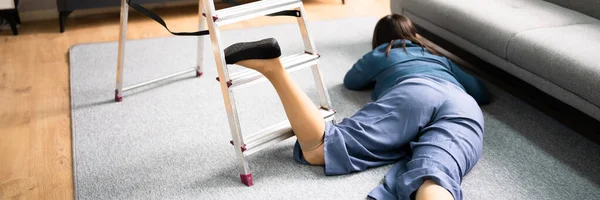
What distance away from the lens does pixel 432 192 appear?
6.31 ft

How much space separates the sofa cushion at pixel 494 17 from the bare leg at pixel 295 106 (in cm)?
99

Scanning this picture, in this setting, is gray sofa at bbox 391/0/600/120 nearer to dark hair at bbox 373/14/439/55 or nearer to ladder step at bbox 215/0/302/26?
dark hair at bbox 373/14/439/55

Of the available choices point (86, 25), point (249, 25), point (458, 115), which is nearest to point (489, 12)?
point (458, 115)

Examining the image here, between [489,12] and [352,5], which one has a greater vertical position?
[489,12]

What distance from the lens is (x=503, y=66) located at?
2.81m

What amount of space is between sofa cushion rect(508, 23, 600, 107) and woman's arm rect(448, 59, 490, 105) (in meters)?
0.17

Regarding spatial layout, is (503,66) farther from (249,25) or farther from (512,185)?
(249,25)

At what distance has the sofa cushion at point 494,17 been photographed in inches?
110

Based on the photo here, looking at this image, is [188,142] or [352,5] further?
[352,5]

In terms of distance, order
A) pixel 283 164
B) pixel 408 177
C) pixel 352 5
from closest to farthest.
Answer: pixel 408 177, pixel 283 164, pixel 352 5

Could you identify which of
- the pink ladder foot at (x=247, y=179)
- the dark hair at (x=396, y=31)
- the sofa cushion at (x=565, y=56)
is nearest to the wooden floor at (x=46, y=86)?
the pink ladder foot at (x=247, y=179)

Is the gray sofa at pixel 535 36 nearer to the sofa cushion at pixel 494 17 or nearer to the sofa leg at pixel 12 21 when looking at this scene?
the sofa cushion at pixel 494 17

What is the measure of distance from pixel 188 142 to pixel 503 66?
134 centimetres

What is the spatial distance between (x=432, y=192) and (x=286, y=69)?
651 millimetres
